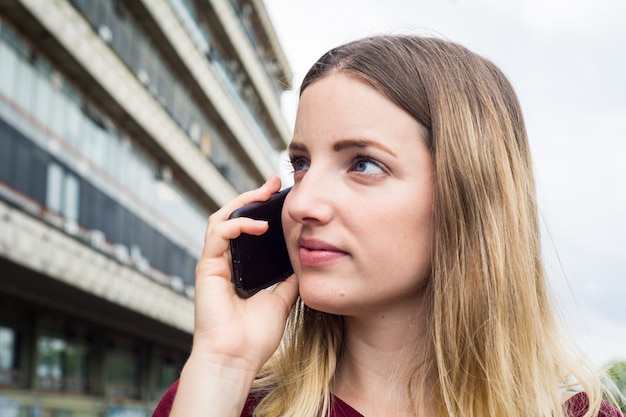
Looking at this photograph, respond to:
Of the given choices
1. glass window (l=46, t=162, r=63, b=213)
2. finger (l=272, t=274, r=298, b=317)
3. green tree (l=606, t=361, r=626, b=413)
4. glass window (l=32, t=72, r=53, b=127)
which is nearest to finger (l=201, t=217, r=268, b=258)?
finger (l=272, t=274, r=298, b=317)

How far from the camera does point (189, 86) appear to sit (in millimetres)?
26719

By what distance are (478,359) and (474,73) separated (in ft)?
2.76

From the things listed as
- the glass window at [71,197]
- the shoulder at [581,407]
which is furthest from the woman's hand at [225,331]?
the glass window at [71,197]

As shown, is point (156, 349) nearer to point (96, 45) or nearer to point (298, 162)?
point (96, 45)

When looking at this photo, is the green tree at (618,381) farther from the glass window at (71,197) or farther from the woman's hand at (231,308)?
the glass window at (71,197)

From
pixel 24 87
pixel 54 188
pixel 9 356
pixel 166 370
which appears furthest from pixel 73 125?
pixel 166 370

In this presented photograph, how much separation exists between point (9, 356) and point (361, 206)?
50.1 ft

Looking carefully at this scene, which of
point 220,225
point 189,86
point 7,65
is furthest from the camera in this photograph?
point 189,86

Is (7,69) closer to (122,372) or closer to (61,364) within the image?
(61,364)

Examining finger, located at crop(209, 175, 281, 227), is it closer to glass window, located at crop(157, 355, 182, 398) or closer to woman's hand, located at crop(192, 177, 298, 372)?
woman's hand, located at crop(192, 177, 298, 372)

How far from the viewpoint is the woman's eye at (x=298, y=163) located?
274 centimetres

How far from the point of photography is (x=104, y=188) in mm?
18812

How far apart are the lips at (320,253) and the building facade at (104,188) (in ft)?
37.9

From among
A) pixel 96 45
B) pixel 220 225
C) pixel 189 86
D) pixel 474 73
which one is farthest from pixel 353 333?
pixel 189 86
